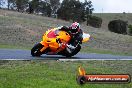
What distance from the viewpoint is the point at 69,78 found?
9.95 metres

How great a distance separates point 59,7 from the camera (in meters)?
90.1

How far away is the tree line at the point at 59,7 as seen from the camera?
83.8 metres

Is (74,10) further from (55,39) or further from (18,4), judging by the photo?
(55,39)

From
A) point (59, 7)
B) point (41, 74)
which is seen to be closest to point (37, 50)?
point (41, 74)

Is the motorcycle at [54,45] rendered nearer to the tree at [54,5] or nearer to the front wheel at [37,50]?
the front wheel at [37,50]

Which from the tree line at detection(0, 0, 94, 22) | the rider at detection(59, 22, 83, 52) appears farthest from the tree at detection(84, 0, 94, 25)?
the rider at detection(59, 22, 83, 52)

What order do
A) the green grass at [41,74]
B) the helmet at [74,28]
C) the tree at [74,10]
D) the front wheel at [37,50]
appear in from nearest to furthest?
1. the green grass at [41,74]
2. the front wheel at [37,50]
3. the helmet at [74,28]
4. the tree at [74,10]

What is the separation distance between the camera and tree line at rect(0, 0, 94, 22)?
275 ft

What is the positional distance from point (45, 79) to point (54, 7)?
83.3 metres

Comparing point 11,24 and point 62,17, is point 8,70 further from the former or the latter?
point 62,17

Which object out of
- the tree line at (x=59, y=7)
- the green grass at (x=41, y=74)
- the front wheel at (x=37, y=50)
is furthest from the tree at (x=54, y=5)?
the green grass at (x=41, y=74)

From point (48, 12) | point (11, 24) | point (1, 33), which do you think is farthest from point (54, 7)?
point (1, 33)

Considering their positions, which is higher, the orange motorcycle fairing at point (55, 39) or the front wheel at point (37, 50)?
the orange motorcycle fairing at point (55, 39)

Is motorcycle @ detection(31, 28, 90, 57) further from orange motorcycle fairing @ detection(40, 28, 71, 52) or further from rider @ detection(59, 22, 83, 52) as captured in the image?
rider @ detection(59, 22, 83, 52)
